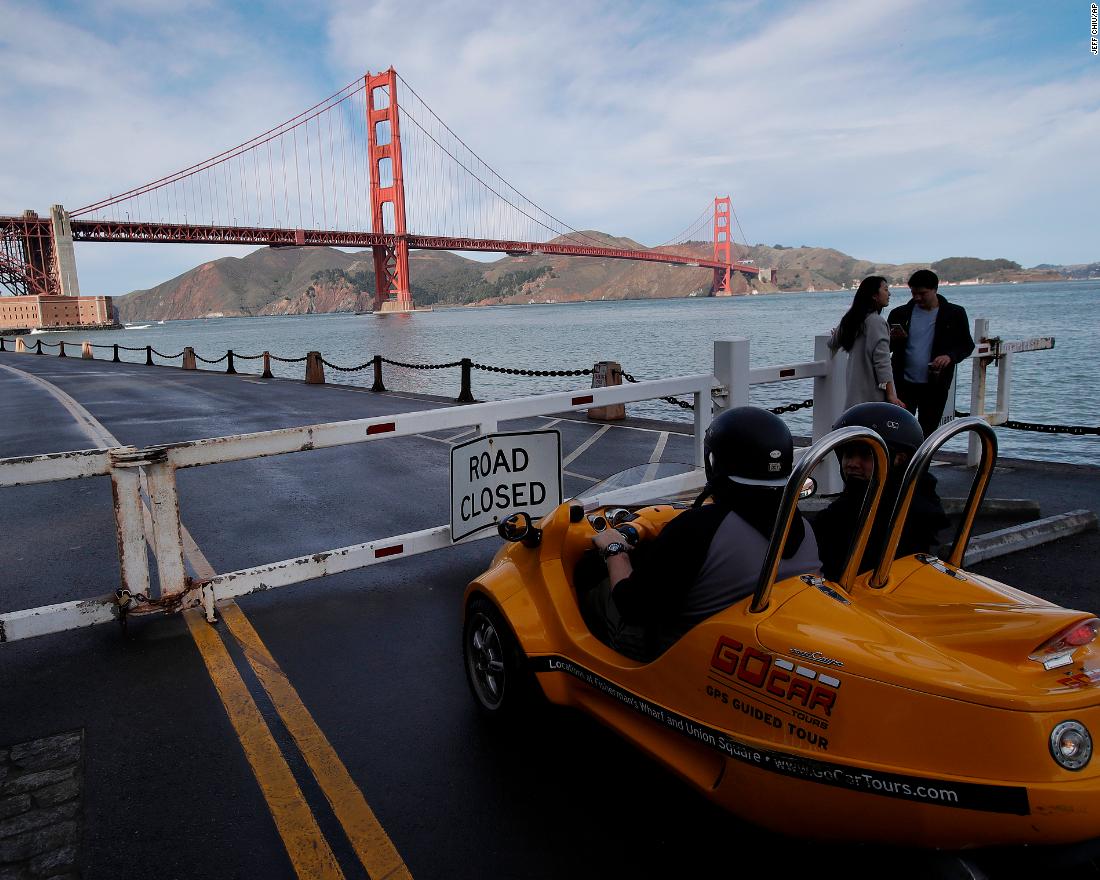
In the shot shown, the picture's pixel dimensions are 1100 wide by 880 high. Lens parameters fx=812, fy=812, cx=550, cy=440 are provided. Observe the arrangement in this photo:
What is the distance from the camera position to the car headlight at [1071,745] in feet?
5.69

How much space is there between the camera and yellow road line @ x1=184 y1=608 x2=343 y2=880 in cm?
254

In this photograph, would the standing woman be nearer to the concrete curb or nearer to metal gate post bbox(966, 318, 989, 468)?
the concrete curb

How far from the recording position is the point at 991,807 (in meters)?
1.76

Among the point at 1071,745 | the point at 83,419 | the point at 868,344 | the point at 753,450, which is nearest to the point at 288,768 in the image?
the point at 753,450

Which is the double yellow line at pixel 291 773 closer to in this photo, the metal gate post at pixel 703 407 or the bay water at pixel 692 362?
the metal gate post at pixel 703 407

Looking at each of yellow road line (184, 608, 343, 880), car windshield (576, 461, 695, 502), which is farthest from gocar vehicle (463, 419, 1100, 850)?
yellow road line (184, 608, 343, 880)

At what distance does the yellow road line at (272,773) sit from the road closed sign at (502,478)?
1.49m

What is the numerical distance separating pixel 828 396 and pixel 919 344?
0.84 m

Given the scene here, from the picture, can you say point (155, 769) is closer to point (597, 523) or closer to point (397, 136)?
point (597, 523)

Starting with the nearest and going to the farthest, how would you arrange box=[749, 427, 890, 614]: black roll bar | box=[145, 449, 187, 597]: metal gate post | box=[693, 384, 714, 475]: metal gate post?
box=[749, 427, 890, 614]: black roll bar < box=[145, 449, 187, 597]: metal gate post < box=[693, 384, 714, 475]: metal gate post

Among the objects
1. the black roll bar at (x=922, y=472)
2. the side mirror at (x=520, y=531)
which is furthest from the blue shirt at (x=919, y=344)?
the side mirror at (x=520, y=531)

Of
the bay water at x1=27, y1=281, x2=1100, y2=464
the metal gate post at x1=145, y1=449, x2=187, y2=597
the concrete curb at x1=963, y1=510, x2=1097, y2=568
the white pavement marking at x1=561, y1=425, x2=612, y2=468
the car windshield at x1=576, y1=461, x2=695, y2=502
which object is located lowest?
the bay water at x1=27, y1=281, x2=1100, y2=464

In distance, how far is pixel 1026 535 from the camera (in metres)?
5.42

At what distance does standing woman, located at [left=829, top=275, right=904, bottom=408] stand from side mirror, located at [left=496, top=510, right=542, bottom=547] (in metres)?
3.64
